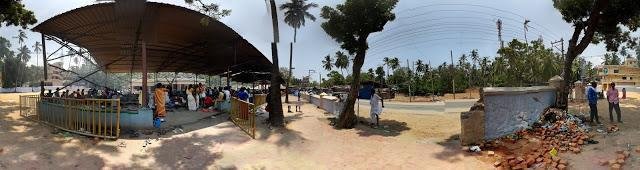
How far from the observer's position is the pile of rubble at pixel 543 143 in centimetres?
872

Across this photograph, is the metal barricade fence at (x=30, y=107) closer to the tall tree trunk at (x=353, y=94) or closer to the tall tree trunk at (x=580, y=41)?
→ the tall tree trunk at (x=353, y=94)

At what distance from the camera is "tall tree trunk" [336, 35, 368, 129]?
48.2 ft

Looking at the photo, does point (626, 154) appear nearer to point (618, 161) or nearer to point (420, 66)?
point (618, 161)

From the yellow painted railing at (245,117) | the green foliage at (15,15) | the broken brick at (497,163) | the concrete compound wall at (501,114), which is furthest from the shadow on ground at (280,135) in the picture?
the green foliage at (15,15)

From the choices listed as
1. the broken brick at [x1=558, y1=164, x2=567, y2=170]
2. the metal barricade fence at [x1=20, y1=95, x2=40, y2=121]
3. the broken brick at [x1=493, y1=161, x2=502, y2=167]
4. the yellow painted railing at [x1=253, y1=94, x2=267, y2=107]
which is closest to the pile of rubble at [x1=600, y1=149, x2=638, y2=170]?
the broken brick at [x1=558, y1=164, x2=567, y2=170]

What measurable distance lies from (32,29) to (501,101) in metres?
14.6

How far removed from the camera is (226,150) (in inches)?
398

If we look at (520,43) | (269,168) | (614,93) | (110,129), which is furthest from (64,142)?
(520,43)

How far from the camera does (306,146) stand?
37.3 ft

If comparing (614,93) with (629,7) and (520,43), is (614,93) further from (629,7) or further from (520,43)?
(520,43)

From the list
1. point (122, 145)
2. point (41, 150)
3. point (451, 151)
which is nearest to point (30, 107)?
point (41, 150)

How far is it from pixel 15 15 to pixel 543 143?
814 inches

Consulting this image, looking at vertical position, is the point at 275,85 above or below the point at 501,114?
above

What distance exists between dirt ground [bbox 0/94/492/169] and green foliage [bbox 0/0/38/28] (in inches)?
248
